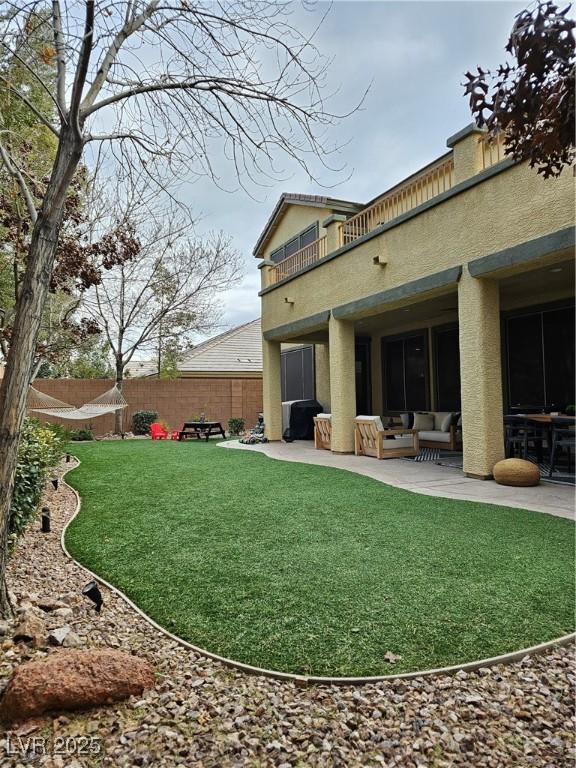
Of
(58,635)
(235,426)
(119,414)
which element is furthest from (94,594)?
(119,414)

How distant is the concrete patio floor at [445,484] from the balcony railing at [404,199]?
4935mm

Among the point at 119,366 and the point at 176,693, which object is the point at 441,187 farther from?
the point at 119,366

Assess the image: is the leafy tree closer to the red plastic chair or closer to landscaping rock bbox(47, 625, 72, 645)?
landscaping rock bbox(47, 625, 72, 645)

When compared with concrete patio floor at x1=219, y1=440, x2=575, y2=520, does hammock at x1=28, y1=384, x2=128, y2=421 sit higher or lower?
higher

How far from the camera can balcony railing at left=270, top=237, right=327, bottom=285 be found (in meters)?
12.7

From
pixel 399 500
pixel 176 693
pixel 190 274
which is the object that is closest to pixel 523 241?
pixel 399 500

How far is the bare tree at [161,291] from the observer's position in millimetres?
17438

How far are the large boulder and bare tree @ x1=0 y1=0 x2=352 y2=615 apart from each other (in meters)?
1.74

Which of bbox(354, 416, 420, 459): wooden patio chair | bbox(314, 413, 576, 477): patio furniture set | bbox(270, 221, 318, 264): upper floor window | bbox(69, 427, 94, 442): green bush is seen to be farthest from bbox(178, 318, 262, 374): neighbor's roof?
bbox(354, 416, 420, 459): wooden patio chair

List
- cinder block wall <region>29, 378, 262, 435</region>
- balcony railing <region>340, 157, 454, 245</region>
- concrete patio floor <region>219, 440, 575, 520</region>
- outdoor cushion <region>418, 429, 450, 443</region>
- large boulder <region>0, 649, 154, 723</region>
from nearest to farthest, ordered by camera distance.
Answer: large boulder <region>0, 649, 154, 723</region> → concrete patio floor <region>219, 440, 575, 520</region> → balcony railing <region>340, 157, 454, 245</region> → outdoor cushion <region>418, 429, 450, 443</region> → cinder block wall <region>29, 378, 262, 435</region>

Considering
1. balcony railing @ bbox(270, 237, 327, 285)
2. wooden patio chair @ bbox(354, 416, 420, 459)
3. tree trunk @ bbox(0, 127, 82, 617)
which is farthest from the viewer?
balcony railing @ bbox(270, 237, 327, 285)

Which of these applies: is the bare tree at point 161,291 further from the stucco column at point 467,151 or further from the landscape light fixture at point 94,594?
the landscape light fixture at point 94,594

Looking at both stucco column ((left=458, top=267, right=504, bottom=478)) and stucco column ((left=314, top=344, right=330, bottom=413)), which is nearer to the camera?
stucco column ((left=458, top=267, right=504, bottom=478))

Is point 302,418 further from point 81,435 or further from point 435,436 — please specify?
point 81,435
